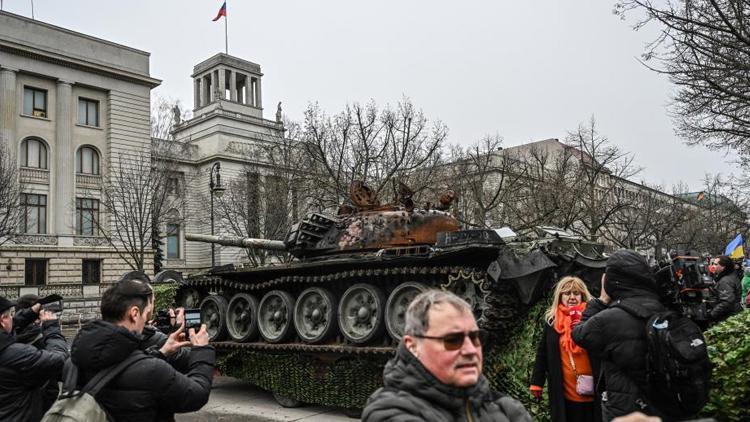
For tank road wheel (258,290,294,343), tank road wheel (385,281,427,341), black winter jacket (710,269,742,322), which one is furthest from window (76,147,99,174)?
black winter jacket (710,269,742,322)

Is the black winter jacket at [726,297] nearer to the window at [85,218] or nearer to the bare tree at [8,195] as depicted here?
the bare tree at [8,195]

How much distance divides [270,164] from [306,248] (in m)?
21.6

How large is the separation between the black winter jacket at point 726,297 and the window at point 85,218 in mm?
36367

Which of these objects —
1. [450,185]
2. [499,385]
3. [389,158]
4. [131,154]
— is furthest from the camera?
[131,154]

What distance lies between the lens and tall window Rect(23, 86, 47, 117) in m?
38.0

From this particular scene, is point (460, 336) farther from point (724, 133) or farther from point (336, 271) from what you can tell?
point (724, 133)

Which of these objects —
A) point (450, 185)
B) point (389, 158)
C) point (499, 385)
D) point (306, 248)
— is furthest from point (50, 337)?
point (450, 185)

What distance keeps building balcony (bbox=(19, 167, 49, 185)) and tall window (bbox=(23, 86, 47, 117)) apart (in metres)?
3.28

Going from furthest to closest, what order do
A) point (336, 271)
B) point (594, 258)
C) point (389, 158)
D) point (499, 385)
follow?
1. point (389, 158)
2. point (336, 271)
3. point (594, 258)
4. point (499, 385)

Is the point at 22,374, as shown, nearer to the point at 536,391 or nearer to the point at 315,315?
the point at 536,391

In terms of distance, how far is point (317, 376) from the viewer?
970cm

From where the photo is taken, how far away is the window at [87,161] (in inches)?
1570

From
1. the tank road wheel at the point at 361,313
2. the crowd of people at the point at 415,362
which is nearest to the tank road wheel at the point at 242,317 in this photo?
the tank road wheel at the point at 361,313

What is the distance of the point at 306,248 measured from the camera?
11203 mm
